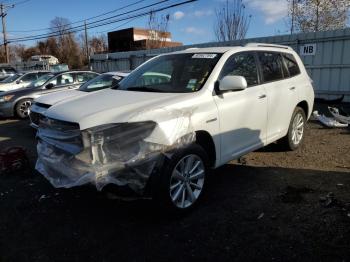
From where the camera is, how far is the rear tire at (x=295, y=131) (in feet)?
19.6

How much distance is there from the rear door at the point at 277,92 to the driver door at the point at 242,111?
0.19 m

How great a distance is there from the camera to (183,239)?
3416 mm

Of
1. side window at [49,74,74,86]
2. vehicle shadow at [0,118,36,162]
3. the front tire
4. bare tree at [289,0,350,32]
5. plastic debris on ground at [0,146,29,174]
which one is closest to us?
the front tire

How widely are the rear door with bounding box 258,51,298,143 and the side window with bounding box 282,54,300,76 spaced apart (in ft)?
0.44

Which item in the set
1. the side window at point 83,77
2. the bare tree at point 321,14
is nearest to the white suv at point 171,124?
the side window at point 83,77

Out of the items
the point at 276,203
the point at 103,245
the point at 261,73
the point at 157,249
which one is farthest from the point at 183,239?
the point at 261,73

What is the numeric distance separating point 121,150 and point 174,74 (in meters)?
1.64

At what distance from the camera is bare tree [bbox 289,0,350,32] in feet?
90.9

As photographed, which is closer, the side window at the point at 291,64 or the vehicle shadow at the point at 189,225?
the vehicle shadow at the point at 189,225

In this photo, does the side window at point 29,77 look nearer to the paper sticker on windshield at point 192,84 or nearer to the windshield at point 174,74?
the windshield at point 174,74

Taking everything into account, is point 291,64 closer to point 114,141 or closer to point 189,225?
point 189,225

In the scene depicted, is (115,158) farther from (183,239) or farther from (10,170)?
(10,170)

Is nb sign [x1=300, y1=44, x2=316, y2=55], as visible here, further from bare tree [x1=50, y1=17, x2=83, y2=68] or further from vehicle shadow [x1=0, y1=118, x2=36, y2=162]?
bare tree [x1=50, y1=17, x2=83, y2=68]

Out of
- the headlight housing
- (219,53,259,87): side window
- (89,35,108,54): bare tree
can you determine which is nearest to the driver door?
(219,53,259,87): side window
